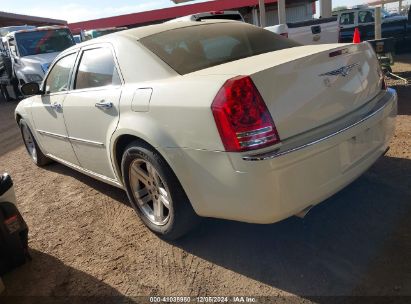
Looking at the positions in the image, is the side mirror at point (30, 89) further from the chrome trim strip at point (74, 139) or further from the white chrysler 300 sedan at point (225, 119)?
the white chrysler 300 sedan at point (225, 119)

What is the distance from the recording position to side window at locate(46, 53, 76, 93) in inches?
161

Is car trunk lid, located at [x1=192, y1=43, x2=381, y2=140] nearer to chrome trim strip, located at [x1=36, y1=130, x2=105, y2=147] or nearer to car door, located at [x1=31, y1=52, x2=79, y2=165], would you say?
chrome trim strip, located at [x1=36, y1=130, x2=105, y2=147]

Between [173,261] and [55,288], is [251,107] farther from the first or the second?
[55,288]

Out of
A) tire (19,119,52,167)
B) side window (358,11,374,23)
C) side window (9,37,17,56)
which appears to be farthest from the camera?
side window (358,11,374,23)

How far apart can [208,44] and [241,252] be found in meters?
1.70

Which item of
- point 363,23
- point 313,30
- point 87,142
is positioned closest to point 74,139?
point 87,142

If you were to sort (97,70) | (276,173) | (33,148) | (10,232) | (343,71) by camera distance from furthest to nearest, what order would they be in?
1. (33,148)
2. (97,70)
3. (10,232)
4. (343,71)
5. (276,173)

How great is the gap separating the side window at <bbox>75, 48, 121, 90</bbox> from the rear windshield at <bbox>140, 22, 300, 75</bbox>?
1.31 feet

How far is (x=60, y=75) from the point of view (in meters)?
4.34

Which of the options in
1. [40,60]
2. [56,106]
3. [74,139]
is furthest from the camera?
[40,60]

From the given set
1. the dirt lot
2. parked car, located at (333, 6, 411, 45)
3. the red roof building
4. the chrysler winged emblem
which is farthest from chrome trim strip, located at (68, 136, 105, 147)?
the red roof building

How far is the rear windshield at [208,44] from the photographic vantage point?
2986mm

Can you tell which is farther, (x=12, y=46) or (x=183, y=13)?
(x=183, y=13)

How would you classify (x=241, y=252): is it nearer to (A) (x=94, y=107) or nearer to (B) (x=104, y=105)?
(B) (x=104, y=105)
